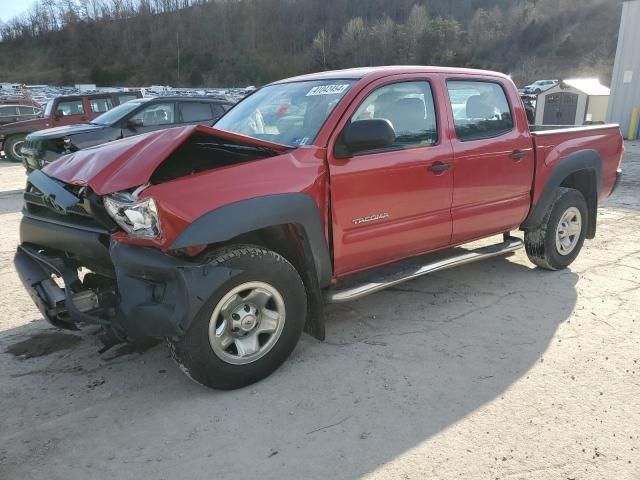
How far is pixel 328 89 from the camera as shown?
11.7ft

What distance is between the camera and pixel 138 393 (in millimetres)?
2992

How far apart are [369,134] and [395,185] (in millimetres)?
537

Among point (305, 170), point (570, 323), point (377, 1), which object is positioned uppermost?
point (377, 1)

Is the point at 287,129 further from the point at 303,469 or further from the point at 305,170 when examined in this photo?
the point at 303,469

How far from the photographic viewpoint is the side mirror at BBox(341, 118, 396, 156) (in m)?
3.07

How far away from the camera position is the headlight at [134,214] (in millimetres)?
2619

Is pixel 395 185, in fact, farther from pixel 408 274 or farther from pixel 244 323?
pixel 244 323

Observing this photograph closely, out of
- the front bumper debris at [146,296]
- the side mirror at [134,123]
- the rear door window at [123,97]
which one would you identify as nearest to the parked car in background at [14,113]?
the rear door window at [123,97]

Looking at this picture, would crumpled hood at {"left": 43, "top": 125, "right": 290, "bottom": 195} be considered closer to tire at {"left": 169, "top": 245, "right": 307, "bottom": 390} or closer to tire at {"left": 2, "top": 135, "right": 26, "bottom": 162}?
tire at {"left": 169, "top": 245, "right": 307, "bottom": 390}

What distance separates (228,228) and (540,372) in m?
2.12

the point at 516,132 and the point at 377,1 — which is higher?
the point at 377,1

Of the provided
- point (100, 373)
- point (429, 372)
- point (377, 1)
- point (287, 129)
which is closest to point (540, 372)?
point (429, 372)

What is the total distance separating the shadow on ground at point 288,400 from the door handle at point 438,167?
1147 mm

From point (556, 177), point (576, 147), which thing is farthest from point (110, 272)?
point (576, 147)
